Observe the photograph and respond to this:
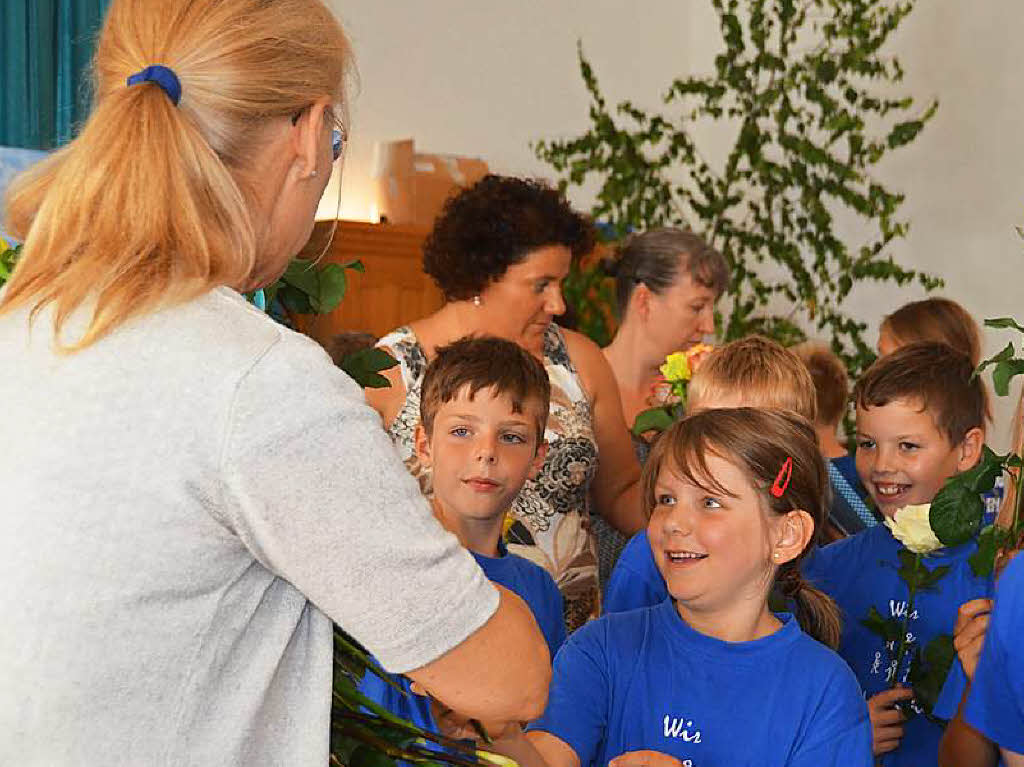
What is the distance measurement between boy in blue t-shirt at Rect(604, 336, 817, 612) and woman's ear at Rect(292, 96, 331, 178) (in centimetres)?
142

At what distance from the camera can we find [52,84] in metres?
4.48

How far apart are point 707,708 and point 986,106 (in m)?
3.93

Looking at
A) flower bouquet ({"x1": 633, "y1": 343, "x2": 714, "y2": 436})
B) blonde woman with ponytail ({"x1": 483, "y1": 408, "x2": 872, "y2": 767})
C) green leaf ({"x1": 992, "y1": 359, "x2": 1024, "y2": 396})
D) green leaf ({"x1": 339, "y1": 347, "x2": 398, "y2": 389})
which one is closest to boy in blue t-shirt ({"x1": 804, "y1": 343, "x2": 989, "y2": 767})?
blonde woman with ponytail ({"x1": 483, "y1": 408, "x2": 872, "y2": 767})

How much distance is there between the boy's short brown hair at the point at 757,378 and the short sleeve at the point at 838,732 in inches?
31.4

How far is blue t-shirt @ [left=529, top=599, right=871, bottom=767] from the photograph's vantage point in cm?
193

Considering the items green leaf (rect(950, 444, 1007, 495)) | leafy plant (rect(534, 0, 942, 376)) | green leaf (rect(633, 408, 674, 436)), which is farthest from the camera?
leafy plant (rect(534, 0, 942, 376))

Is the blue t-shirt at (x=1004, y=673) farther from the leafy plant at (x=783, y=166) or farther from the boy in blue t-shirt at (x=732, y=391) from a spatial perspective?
the leafy plant at (x=783, y=166)

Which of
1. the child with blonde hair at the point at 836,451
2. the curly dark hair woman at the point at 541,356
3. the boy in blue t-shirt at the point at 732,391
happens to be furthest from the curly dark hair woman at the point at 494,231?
the child with blonde hair at the point at 836,451

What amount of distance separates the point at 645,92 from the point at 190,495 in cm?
611

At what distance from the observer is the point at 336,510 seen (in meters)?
1.08

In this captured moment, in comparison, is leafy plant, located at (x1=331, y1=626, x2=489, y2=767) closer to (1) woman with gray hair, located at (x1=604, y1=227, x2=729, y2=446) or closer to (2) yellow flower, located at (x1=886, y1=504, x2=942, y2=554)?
(2) yellow flower, located at (x1=886, y1=504, x2=942, y2=554)

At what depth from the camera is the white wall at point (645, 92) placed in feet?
17.1

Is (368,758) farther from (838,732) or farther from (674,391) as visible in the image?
(674,391)

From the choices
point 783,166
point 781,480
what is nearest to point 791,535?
point 781,480
